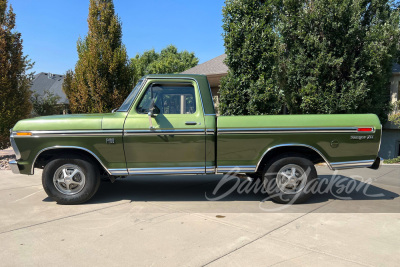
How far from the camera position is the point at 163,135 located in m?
4.70

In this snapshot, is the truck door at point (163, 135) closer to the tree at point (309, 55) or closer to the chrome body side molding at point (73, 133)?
the chrome body side molding at point (73, 133)

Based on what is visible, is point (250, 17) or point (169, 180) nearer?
point (169, 180)

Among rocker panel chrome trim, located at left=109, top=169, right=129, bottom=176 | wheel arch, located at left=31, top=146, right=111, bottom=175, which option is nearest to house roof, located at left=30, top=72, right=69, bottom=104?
wheel arch, located at left=31, top=146, right=111, bottom=175

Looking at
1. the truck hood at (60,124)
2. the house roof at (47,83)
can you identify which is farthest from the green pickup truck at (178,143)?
the house roof at (47,83)

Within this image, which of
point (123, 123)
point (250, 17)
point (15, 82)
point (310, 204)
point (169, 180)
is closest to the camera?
point (123, 123)

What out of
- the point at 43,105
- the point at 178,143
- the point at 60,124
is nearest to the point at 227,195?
the point at 178,143

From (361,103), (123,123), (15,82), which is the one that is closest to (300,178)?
(123,123)

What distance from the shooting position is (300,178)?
16.1 ft

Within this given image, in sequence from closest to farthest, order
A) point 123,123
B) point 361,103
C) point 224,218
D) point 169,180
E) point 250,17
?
point 224,218, point 123,123, point 169,180, point 250,17, point 361,103

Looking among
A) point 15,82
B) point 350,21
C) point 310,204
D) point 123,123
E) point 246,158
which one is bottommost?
point 310,204

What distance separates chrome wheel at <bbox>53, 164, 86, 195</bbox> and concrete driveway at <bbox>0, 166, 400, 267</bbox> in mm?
303

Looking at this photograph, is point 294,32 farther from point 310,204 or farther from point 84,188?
point 84,188

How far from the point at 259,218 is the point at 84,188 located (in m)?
2.88

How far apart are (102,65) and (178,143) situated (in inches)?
265
